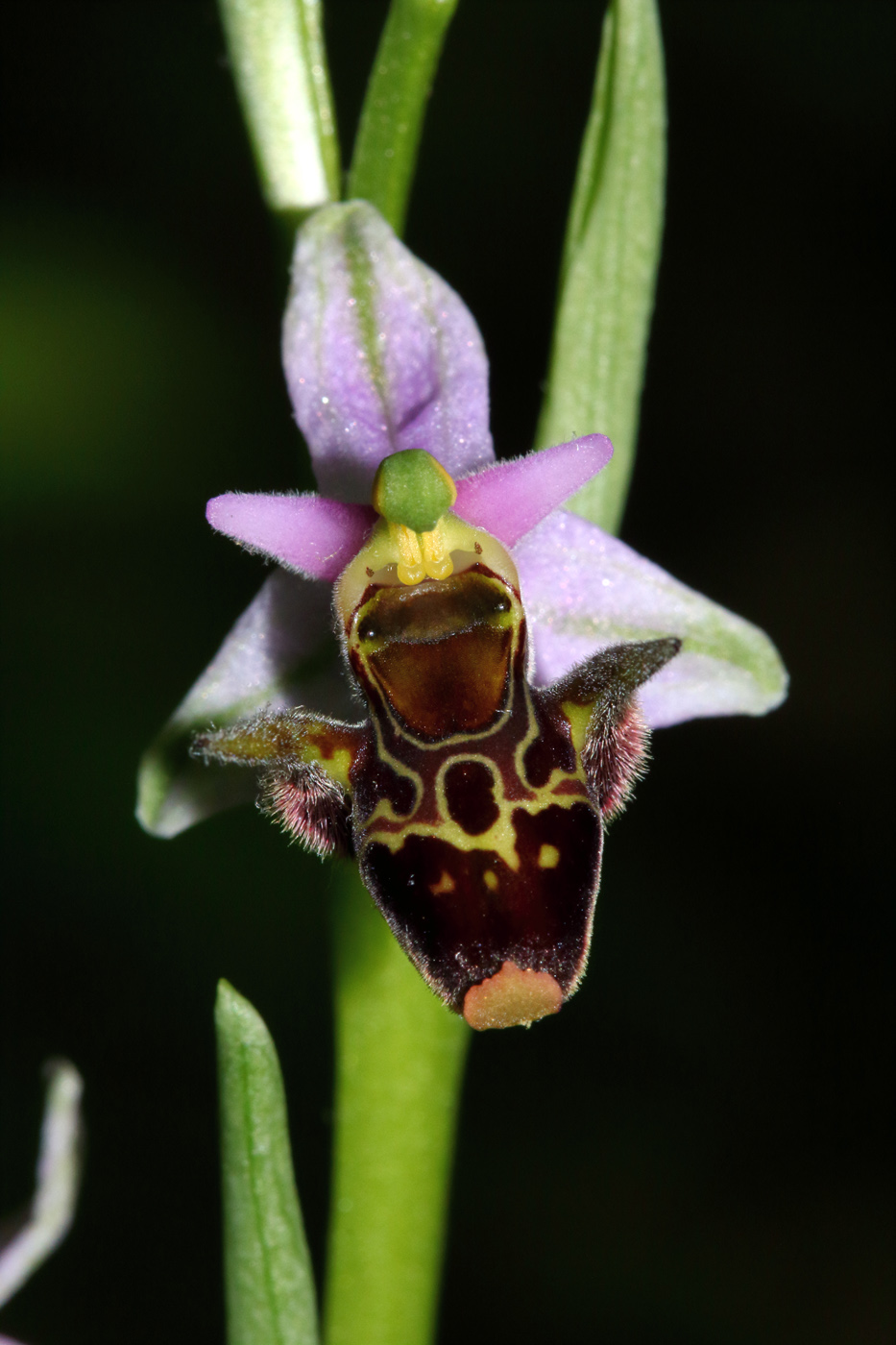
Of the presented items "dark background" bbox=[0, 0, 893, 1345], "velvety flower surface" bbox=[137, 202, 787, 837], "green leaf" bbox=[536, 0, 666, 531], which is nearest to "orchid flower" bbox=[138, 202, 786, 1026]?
"velvety flower surface" bbox=[137, 202, 787, 837]

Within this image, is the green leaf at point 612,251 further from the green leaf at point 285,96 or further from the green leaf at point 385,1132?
the green leaf at point 385,1132

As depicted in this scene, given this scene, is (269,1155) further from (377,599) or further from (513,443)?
(513,443)

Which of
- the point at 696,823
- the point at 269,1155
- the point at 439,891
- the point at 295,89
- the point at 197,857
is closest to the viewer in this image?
the point at 439,891

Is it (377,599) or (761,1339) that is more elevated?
(377,599)

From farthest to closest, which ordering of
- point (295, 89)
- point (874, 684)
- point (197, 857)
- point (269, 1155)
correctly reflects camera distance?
point (874, 684)
point (197, 857)
point (295, 89)
point (269, 1155)

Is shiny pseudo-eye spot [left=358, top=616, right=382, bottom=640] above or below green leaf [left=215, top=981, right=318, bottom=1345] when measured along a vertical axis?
above

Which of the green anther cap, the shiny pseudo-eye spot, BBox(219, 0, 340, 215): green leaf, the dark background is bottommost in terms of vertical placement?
the dark background

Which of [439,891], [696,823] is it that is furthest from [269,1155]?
[696,823]

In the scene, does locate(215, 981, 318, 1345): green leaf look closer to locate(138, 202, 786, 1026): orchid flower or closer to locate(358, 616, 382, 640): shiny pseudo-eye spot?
locate(138, 202, 786, 1026): orchid flower
